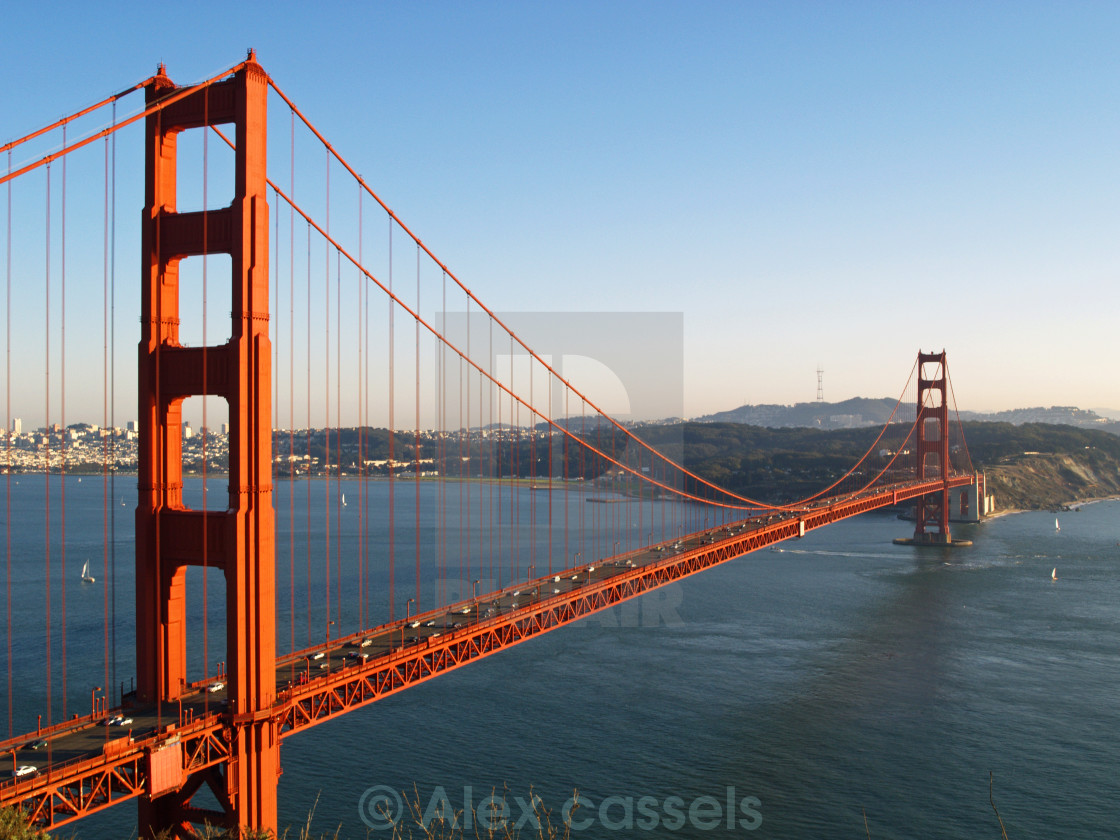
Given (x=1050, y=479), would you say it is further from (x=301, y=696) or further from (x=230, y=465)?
(x=230, y=465)

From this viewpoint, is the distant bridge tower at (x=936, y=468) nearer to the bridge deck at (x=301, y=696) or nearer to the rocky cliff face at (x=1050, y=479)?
the rocky cliff face at (x=1050, y=479)

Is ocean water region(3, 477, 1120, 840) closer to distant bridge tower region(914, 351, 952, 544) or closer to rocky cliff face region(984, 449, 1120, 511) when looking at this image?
distant bridge tower region(914, 351, 952, 544)

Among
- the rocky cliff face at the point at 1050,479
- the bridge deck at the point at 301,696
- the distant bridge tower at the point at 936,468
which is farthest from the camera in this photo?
the rocky cliff face at the point at 1050,479

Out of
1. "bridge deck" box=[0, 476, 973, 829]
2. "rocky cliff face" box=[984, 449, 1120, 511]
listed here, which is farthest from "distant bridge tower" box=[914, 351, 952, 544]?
"bridge deck" box=[0, 476, 973, 829]

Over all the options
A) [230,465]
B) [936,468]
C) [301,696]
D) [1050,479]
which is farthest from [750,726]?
[1050,479]

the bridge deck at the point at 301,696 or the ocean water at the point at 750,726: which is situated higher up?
the bridge deck at the point at 301,696

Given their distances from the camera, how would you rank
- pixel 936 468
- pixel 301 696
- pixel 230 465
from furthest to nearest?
pixel 936 468 < pixel 301 696 < pixel 230 465

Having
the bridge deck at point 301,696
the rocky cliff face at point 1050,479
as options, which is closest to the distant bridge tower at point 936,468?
the rocky cliff face at point 1050,479
